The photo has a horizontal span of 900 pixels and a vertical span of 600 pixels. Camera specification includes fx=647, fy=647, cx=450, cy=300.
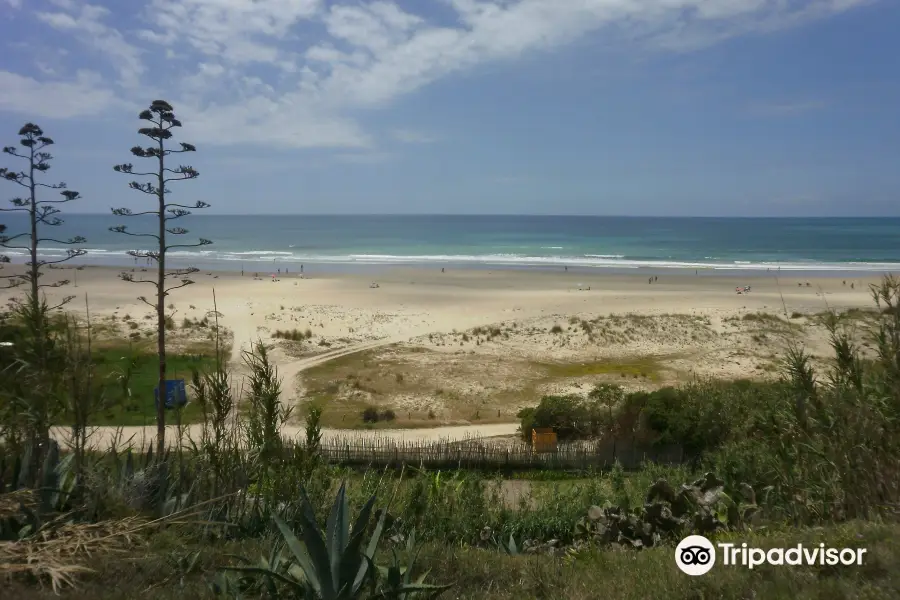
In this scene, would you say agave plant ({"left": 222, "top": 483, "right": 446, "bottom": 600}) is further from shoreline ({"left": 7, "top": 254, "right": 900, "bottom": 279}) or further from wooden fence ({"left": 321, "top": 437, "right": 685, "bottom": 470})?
shoreline ({"left": 7, "top": 254, "right": 900, "bottom": 279})

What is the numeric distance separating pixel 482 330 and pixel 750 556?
25.3 metres

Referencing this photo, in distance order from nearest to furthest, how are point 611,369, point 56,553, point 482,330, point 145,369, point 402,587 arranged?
point 56,553 → point 402,587 → point 145,369 → point 611,369 → point 482,330

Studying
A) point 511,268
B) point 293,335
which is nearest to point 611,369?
point 293,335

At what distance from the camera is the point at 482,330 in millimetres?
29484

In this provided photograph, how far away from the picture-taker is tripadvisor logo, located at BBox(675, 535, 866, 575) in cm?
388

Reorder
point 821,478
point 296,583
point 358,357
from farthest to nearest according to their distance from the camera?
point 358,357
point 821,478
point 296,583

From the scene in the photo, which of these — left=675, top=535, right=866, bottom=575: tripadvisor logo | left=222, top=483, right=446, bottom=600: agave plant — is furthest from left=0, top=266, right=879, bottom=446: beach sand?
left=222, top=483, right=446, bottom=600: agave plant

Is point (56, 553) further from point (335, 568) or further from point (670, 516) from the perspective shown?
point (670, 516)

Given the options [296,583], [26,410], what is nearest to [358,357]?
[26,410]

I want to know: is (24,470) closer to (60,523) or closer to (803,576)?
(60,523)

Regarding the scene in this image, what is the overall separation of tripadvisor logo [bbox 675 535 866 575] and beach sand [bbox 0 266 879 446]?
9.33 m

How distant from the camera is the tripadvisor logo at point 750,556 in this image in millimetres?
3875

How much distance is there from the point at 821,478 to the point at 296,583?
14.5 feet

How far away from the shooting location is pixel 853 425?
17.2 feet
